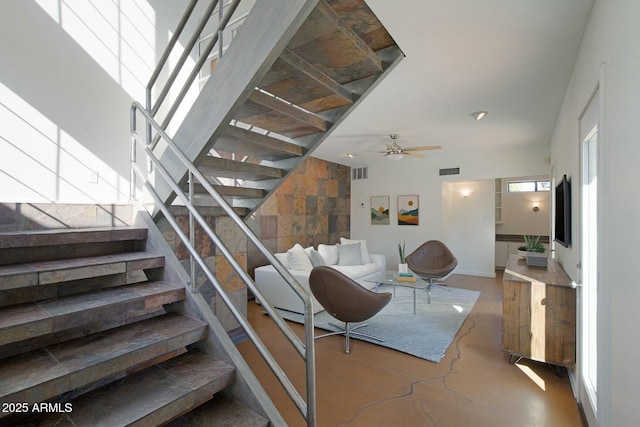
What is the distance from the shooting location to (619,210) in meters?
1.33

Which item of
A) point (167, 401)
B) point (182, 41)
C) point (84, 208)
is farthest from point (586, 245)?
point (182, 41)

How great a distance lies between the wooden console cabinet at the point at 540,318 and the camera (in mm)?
2551

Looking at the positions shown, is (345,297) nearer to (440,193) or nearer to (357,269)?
(357,269)

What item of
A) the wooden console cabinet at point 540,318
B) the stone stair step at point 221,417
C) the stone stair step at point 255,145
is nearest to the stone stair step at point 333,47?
the stone stair step at point 255,145

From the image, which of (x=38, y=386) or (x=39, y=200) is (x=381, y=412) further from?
(x=39, y=200)

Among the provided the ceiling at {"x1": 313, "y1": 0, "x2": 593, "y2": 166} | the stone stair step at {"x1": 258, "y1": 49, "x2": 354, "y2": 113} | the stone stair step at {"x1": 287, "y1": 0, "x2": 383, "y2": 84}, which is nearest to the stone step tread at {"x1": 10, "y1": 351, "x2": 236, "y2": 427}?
the stone stair step at {"x1": 258, "y1": 49, "x2": 354, "y2": 113}

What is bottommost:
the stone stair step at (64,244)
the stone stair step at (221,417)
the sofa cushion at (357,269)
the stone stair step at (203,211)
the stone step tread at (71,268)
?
the stone stair step at (221,417)

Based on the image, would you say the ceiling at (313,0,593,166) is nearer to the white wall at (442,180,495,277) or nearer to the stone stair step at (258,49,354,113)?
the stone stair step at (258,49,354,113)

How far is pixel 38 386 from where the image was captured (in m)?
1.23

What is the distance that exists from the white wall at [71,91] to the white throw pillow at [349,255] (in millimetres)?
3683

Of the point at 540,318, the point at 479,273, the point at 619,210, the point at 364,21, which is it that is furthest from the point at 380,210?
the point at 619,210

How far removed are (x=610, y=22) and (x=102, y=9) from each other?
4.36 metres

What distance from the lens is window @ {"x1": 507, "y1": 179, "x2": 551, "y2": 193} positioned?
759cm

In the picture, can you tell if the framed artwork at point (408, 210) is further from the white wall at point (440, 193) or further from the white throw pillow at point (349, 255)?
the white throw pillow at point (349, 255)
